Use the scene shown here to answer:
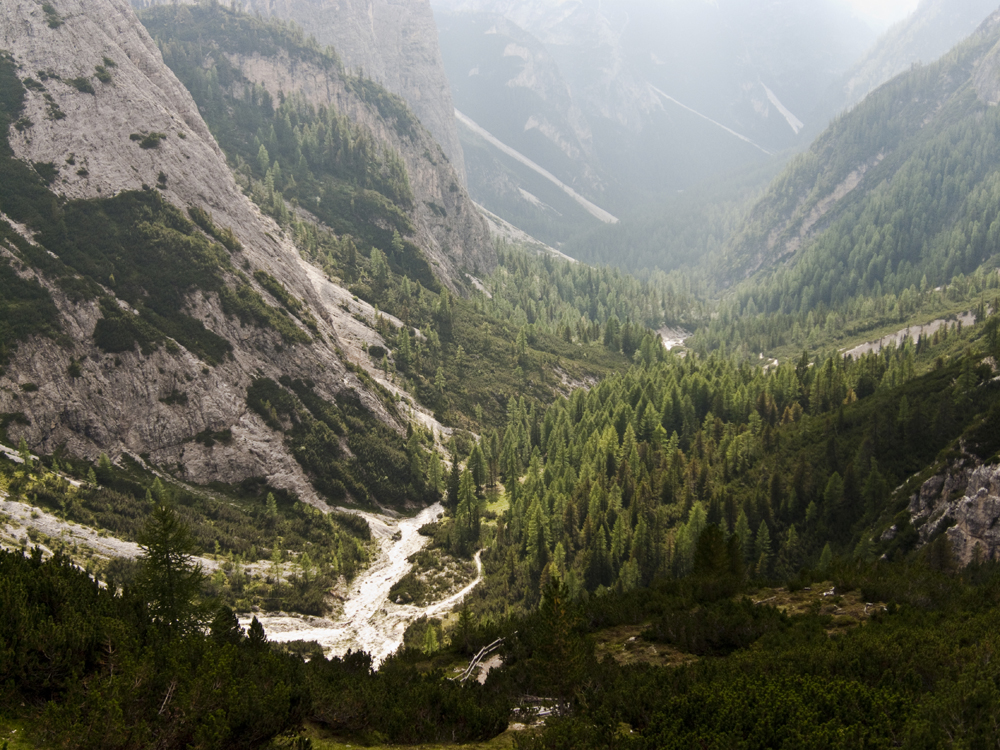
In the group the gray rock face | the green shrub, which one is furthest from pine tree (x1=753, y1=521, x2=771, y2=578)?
the green shrub

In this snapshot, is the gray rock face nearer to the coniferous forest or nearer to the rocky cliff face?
the coniferous forest

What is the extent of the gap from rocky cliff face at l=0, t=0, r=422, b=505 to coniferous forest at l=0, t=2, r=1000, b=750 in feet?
6.18

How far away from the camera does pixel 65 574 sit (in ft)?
124

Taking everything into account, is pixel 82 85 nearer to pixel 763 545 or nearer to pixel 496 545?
pixel 496 545

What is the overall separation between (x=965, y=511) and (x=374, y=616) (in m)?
69.7

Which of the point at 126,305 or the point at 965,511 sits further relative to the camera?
the point at 126,305

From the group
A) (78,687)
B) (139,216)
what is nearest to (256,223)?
(139,216)

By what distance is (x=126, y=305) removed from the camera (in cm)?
12181

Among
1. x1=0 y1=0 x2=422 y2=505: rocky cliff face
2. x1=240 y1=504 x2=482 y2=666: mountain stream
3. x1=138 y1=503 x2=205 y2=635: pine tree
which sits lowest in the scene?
x1=138 y1=503 x2=205 y2=635: pine tree

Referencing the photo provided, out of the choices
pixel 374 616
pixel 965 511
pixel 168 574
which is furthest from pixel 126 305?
pixel 965 511

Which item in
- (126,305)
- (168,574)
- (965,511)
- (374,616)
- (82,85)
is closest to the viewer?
(168,574)

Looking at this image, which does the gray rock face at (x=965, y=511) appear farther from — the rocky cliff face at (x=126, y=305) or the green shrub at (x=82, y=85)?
the green shrub at (x=82, y=85)

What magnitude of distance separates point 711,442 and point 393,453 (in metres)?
62.2

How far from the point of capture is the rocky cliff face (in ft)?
351
